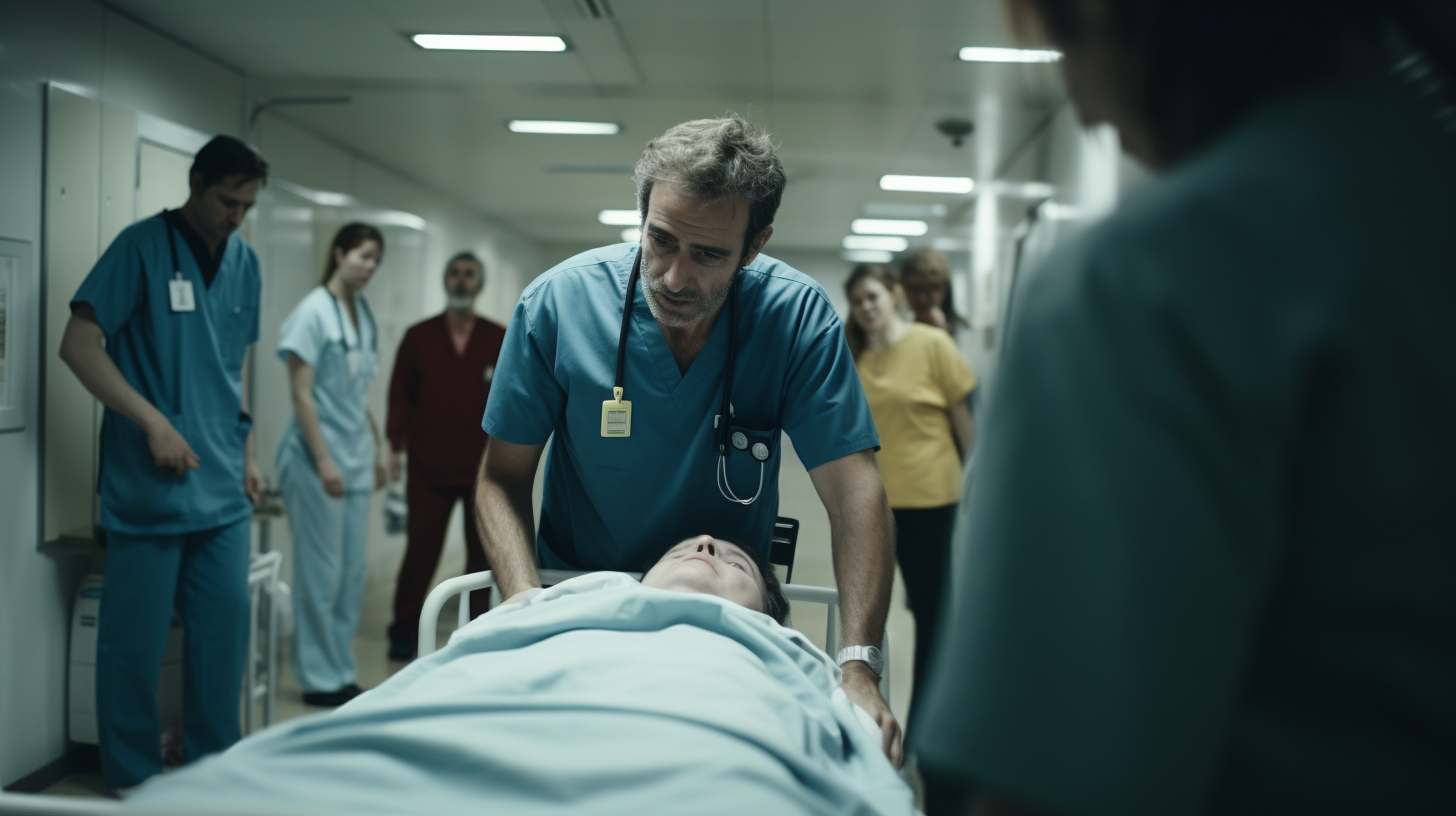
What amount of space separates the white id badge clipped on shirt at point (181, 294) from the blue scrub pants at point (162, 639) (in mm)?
572

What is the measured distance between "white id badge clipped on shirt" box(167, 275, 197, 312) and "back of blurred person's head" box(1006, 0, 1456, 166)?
2487 mm

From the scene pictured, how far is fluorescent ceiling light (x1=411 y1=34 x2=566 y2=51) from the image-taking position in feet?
11.0

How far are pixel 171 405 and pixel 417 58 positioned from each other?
1.73 m

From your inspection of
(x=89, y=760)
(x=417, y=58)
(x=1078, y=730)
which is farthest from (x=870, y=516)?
(x=417, y=58)

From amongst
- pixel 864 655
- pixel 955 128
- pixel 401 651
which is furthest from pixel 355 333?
pixel 955 128

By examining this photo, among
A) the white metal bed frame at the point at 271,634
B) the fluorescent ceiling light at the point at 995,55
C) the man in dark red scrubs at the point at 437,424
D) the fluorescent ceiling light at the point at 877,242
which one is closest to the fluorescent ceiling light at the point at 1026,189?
the fluorescent ceiling light at the point at 995,55

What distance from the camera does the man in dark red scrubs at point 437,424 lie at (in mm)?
3836

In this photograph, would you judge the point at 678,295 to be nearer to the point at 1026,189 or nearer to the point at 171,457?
the point at 171,457

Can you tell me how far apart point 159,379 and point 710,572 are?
67.2 inches

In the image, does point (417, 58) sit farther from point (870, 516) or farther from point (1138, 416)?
point (1138, 416)

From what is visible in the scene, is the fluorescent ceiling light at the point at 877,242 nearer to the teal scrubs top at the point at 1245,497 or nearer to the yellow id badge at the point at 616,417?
the yellow id badge at the point at 616,417

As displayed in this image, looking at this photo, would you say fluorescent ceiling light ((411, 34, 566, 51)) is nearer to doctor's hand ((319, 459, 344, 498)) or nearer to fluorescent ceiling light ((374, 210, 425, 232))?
doctor's hand ((319, 459, 344, 498))

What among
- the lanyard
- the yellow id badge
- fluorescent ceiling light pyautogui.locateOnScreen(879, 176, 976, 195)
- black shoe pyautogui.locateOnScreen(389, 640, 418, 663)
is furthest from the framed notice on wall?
fluorescent ceiling light pyautogui.locateOnScreen(879, 176, 976, 195)

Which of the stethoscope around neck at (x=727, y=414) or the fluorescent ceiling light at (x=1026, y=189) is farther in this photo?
the fluorescent ceiling light at (x=1026, y=189)
